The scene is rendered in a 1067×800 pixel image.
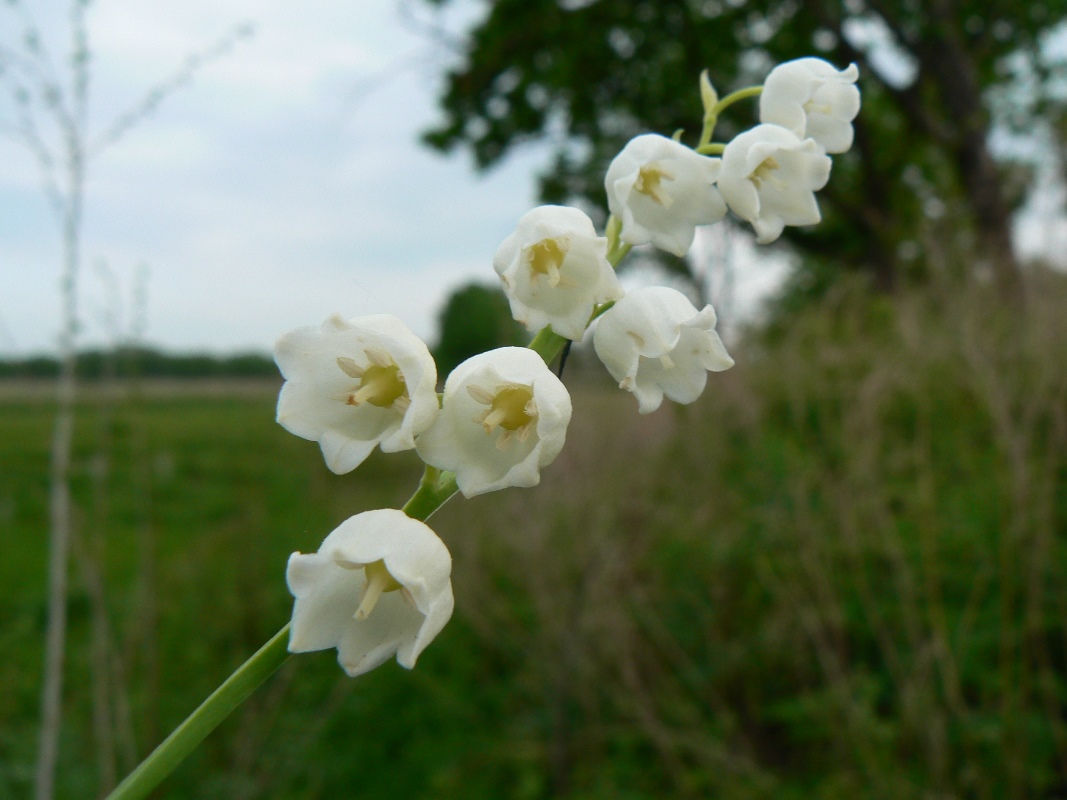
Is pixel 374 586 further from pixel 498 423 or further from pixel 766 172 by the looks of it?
pixel 766 172

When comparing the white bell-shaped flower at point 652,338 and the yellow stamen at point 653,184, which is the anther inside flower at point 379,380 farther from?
the yellow stamen at point 653,184

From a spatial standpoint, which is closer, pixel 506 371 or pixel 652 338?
pixel 506 371

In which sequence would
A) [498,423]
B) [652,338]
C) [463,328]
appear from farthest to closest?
[463,328], [652,338], [498,423]

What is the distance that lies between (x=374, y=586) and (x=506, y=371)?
20 centimetres

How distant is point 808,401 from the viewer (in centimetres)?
462

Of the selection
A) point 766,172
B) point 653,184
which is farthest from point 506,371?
point 766,172

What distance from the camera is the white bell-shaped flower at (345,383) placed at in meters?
0.70

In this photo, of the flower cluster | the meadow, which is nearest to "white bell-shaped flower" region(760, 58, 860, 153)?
the flower cluster

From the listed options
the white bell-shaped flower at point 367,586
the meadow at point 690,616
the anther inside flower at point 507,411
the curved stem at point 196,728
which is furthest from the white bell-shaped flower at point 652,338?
the meadow at point 690,616

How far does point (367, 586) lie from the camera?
692 mm

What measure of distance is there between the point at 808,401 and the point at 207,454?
288 inches

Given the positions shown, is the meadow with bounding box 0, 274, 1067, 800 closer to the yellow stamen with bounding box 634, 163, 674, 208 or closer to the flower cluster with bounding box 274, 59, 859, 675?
the flower cluster with bounding box 274, 59, 859, 675

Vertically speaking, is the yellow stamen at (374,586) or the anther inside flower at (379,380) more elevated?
the anther inside flower at (379,380)

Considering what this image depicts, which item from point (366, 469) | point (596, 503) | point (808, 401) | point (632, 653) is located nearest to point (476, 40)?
point (366, 469)
